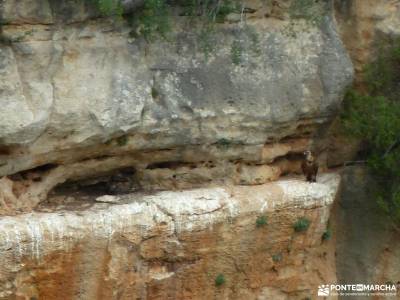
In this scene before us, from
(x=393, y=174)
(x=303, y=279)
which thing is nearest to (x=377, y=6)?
(x=393, y=174)

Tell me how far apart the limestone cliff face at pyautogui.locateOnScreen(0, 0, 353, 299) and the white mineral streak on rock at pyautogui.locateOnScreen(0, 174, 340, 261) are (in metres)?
0.02

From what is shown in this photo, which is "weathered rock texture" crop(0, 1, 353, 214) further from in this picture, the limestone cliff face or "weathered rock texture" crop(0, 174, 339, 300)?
"weathered rock texture" crop(0, 174, 339, 300)

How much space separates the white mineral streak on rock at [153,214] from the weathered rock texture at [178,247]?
13 millimetres

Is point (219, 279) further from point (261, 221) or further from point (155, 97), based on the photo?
point (155, 97)

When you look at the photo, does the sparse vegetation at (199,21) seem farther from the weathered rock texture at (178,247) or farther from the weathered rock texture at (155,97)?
the weathered rock texture at (178,247)

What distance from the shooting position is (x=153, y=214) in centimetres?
1188

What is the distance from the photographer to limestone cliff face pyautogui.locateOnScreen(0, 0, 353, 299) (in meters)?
11.2

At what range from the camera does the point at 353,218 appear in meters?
13.9

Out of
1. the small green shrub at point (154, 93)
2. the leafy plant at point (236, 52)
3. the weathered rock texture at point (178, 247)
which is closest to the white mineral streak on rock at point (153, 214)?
the weathered rock texture at point (178, 247)

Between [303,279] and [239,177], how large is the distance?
1839 millimetres

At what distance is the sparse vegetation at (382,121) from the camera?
43.0 ft

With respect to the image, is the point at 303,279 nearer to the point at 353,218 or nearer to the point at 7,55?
the point at 353,218

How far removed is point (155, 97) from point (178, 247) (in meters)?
2.01

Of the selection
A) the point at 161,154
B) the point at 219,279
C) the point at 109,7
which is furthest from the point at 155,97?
the point at 219,279
